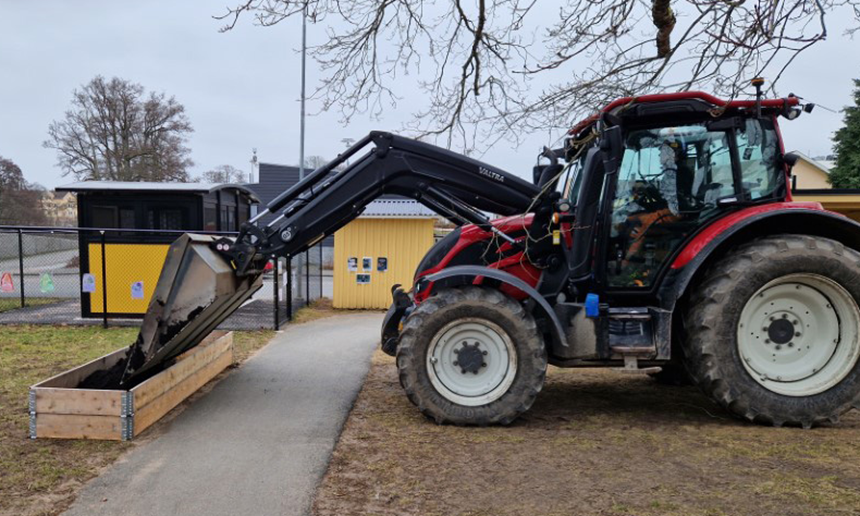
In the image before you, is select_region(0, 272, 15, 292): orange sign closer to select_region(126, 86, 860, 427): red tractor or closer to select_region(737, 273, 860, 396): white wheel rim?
select_region(126, 86, 860, 427): red tractor

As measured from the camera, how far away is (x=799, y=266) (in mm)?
4922

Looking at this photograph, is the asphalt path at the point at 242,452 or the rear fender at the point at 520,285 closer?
the asphalt path at the point at 242,452

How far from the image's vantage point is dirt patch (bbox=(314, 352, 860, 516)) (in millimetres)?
3615

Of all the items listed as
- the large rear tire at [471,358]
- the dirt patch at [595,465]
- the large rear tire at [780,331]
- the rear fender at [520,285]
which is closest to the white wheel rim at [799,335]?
the large rear tire at [780,331]

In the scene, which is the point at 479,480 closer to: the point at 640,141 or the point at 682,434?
the point at 682,434

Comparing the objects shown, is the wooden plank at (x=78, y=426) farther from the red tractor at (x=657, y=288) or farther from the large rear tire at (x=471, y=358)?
the large rear tire at (x=471, y=358)

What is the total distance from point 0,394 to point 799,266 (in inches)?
314

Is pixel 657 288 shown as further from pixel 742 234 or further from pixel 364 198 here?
pixel 364 198

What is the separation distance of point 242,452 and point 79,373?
88.0 inches

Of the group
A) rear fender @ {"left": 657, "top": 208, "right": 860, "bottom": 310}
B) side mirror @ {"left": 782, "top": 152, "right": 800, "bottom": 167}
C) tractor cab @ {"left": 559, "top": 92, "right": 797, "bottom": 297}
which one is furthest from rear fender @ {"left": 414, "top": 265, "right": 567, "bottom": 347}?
side mirror @ {"left": 782, "top": 152, "right": 800, "bottom": 167}

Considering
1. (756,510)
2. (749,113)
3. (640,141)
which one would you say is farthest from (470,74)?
(756,510)

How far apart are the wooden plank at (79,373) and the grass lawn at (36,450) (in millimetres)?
429

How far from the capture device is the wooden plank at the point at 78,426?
4887mm

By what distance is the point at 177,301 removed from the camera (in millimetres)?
5492
